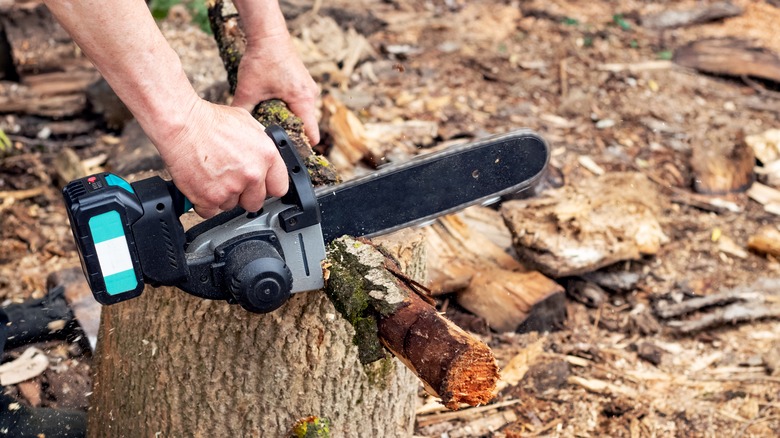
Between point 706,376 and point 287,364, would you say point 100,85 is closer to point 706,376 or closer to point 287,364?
point 287,364

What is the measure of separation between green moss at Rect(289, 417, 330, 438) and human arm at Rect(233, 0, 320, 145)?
0.81 meters

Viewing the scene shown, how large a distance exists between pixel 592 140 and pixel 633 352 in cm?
169

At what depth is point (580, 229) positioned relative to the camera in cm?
310

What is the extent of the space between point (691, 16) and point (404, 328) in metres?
5.12

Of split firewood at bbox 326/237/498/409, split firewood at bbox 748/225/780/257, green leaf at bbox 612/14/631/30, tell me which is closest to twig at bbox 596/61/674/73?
green leaf at bbox 612/14/631/30

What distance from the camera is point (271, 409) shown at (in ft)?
6.46

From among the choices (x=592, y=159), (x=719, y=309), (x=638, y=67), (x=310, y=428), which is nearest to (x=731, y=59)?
(x=638, y=67)

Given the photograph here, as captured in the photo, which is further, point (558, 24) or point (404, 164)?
point (558, 24)

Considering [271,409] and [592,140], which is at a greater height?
[271,409]

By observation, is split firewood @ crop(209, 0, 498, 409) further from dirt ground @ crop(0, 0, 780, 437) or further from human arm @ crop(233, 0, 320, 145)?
dirt ground @ crop(0, 0, 780, 437)

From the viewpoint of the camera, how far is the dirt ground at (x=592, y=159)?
2.70 meters

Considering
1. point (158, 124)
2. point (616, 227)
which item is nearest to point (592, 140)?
point (616, 227)

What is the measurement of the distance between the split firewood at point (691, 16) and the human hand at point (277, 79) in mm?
4219

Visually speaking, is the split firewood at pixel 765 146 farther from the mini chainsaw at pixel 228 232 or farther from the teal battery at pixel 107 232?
the teal battery at pixel 107 232
